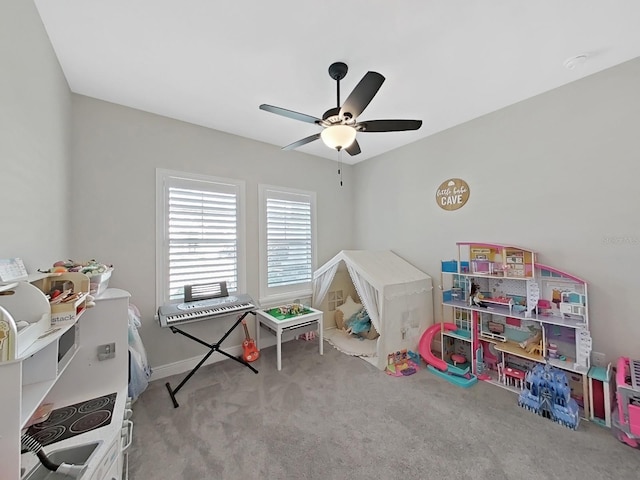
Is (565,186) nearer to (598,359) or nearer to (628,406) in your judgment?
(598,359)

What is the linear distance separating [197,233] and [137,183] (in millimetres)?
780

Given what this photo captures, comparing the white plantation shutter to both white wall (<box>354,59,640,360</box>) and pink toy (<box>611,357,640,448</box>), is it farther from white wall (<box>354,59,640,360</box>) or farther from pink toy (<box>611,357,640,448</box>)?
pink toy (<box>611,357,640,448</box>)

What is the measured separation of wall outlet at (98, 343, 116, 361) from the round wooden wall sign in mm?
3550

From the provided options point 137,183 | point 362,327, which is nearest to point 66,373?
point 137,183

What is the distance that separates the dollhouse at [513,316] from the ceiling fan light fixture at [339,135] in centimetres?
190

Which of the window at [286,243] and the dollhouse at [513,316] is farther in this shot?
the window at [286,243]

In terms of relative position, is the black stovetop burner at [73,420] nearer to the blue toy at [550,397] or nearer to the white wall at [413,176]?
the white wall at [413,176]

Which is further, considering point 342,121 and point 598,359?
point 598,359

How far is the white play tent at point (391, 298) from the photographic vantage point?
9.46ft

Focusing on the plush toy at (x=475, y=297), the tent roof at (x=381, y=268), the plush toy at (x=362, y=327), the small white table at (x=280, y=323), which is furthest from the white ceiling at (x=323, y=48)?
the plush toy at (x=362, y=327)

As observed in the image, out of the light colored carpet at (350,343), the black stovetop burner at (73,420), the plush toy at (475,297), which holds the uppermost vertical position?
the plush toy at (475,297)

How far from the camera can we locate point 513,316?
2.49m

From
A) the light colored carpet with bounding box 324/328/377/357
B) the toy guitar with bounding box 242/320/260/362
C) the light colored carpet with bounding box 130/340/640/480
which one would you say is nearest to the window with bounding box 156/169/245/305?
the toy guitar with bounding box 242/320/260/362

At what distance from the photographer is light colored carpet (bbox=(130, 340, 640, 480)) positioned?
1.67 m
